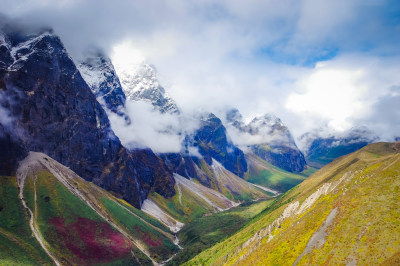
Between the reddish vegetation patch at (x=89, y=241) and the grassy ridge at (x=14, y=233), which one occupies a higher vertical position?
the grassy ridge at (x=14, y=233)

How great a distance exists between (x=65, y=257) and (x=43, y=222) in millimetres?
31524

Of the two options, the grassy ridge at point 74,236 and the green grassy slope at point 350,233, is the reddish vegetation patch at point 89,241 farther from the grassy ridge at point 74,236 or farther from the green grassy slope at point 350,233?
the green grassy slope at point 350,233

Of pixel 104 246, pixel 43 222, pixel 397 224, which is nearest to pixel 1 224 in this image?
pixel 43 222

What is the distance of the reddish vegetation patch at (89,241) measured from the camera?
173 metres

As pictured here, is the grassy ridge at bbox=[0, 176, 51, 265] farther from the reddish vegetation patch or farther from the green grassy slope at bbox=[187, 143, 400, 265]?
the green grassy slope at bbox=[187, 143, 400, 265]

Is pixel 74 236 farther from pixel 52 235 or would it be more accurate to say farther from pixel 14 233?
pixel 14 233

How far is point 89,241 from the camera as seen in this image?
183 meters

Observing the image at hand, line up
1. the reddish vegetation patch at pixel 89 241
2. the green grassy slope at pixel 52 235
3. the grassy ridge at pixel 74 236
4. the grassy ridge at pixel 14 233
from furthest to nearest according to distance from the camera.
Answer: the reddish vegetation patch at pixel 89 241
the grassy ridge at pixel 74 236
the green grassy slope at pixel 52 235
the grassy ridge at pixel 14 233

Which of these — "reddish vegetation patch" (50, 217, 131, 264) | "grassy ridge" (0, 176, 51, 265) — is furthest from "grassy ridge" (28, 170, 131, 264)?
"grassy ridge" (0, 176, 51, 265)

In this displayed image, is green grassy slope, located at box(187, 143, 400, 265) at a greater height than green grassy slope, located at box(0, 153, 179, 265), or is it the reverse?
green grassy slope, located at box(0, 153, 179, 265)

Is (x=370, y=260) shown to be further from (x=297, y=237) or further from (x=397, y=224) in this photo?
(x=297, y=237)

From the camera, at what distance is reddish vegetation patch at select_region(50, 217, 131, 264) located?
173 m

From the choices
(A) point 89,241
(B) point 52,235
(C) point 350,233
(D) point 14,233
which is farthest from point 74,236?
(C) point 350,233

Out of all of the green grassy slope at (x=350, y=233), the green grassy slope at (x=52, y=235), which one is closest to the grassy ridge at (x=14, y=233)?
the green grassy slope at (x=52, y=235)
